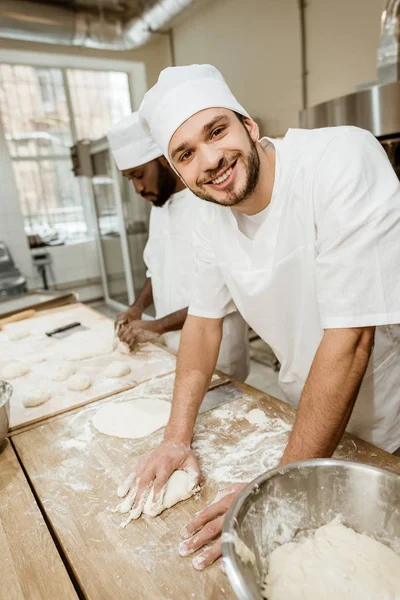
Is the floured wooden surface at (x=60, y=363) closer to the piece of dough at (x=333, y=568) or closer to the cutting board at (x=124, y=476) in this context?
the cutting board at (x=124, y=476)

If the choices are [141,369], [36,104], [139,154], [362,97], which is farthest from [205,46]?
[141,369]

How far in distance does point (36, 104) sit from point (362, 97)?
5541mm

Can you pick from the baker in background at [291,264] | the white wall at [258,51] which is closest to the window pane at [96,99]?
the white wall at [258,51]

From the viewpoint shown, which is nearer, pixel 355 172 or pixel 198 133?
pixel 355 172

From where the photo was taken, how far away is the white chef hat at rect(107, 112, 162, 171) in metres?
1.86

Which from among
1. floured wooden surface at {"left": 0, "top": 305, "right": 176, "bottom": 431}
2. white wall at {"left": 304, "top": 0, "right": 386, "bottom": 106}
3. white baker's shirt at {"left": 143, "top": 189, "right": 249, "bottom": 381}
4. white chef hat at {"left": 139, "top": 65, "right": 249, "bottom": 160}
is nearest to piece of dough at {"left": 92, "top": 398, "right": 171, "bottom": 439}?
floured wooden surface at {"left": 0, "top": 305, "right": 176, "bottom": 431}

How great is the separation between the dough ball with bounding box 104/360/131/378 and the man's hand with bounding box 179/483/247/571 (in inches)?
33.7

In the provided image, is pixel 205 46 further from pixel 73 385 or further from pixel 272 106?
pixel 73 385

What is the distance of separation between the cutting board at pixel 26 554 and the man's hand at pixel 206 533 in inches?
8.4

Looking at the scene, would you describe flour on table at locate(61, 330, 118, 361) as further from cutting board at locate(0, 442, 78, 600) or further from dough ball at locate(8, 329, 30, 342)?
cutting board at locate(0, 442, 78, 600)

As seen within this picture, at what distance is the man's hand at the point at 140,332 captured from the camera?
1.80m

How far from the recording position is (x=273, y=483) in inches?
26.7

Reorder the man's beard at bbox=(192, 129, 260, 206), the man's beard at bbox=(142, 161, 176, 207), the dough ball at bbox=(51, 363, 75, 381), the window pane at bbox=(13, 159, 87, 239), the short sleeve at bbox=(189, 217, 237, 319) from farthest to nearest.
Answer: the window pane at bbox=(13, 159, 87, 239), the man's beard at bbox=(142, 161, 176, 207), the dough ball at bbox=(51, 363, 75, 381), the short sleeve at bbox=(189, 217, 237, 319), the man's beard at bbox=(192, 129, 260, 206)

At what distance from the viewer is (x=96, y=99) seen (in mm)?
6359
